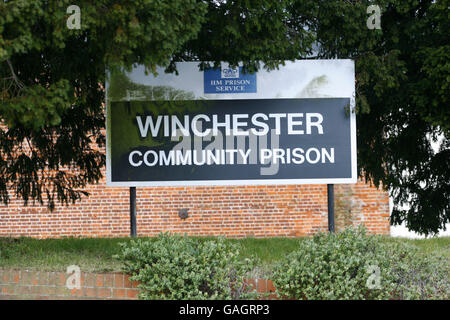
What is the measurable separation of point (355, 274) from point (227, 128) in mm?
2553

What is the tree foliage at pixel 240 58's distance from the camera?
4781 millimetres

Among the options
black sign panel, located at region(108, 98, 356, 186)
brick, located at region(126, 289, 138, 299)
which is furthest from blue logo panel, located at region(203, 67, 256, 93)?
brick, located at region(126, 289, 138, 299)

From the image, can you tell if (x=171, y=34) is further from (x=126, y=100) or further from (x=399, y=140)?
(x=399, y=140)

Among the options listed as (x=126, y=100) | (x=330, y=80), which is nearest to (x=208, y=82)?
(x=126, y=100)

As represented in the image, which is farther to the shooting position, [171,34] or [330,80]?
[330,80]

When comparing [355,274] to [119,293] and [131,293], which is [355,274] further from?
[119,293]

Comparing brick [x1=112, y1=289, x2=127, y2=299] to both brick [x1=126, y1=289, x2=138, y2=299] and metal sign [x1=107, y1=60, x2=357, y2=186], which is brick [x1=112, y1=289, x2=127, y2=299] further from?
metal sign [x1=107, y1=60, x2=357, y2=186]

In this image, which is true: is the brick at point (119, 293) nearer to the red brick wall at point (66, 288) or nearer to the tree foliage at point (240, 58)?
the red brick wall at point (66, 288)

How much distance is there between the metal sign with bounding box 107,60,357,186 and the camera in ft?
23.1

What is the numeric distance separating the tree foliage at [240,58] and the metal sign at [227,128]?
12.8 inches

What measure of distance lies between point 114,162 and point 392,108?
3.49 meters

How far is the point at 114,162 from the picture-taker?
7117 millimetres

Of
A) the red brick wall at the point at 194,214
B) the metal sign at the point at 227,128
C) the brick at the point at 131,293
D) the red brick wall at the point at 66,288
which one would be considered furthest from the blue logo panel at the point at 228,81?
the red brick wall at the point at 194,214

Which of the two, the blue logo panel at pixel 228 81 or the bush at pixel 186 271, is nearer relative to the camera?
the bush at pixel 186 271
